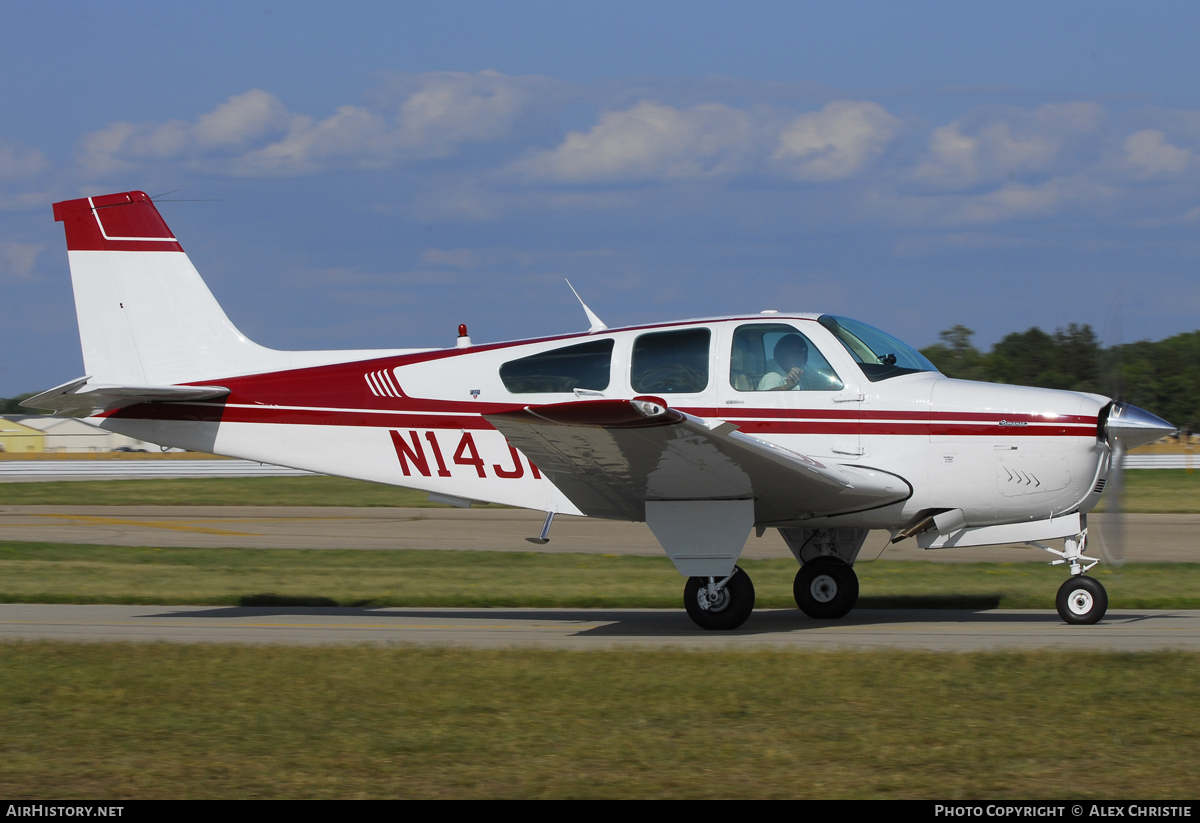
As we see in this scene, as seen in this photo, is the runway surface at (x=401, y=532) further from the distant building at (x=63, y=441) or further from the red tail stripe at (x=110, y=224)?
the distant building at (x=63, y=441)

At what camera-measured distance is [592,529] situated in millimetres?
20391

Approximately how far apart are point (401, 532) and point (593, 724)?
1451 centimetres

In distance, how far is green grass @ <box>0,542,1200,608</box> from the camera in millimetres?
11500

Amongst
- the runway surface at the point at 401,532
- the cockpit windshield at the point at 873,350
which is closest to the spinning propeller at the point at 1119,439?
the cockpit windshield at the point at 873,350

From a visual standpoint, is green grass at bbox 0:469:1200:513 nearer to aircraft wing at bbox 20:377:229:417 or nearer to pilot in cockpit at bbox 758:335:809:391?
aircraft wing at bbox 20:377:229:417

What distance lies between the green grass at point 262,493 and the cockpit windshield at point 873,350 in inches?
713

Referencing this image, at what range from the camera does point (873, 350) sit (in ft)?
30.2

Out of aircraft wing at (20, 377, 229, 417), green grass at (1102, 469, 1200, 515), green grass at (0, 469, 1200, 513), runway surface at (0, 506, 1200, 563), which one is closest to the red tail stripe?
aircraft wing at (20, 377, 229, 417)

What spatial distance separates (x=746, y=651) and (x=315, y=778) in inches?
148

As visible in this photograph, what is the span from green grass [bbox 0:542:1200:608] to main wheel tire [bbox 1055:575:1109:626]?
198 cm

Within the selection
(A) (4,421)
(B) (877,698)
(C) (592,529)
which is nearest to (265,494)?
(C) (592,529)

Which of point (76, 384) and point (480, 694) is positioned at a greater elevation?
point (76, 384)

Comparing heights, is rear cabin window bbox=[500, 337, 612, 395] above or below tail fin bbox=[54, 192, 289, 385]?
below
